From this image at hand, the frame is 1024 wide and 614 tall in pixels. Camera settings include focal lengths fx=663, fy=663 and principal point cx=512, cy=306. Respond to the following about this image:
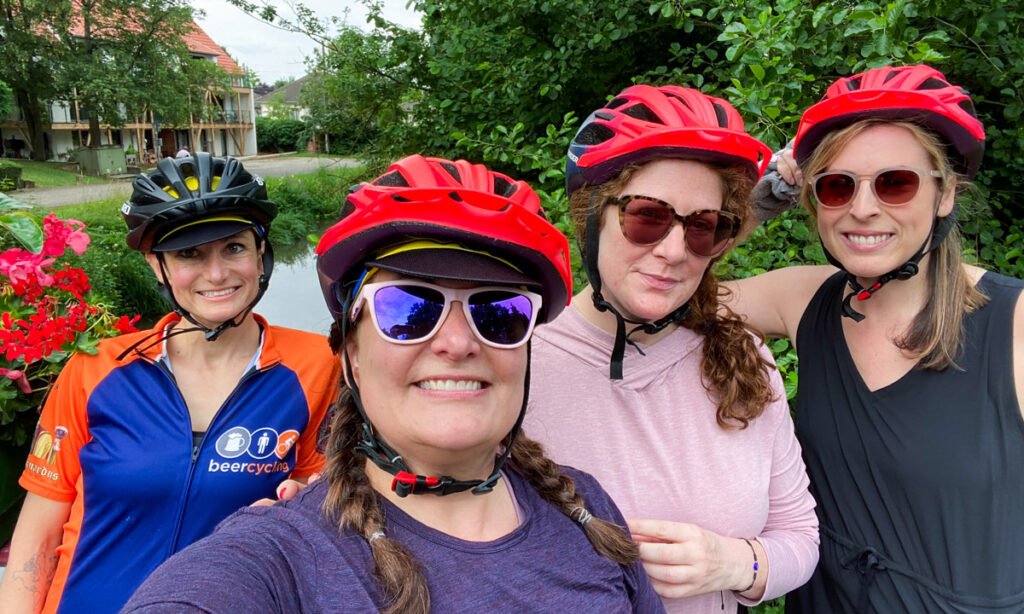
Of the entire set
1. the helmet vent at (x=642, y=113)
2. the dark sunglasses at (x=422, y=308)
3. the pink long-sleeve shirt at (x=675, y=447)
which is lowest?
the pink long-sleeve shirt at (x=675, y=447)

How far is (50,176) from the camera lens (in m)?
28.5

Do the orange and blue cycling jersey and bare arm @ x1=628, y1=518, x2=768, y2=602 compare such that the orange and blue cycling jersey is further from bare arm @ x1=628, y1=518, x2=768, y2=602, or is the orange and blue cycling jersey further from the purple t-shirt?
bare arm @ x1=628, y1=518, x2=768, y2=602

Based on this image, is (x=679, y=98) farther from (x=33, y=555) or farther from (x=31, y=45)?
(x=31, y=45)

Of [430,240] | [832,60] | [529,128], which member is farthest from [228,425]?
[529,128]

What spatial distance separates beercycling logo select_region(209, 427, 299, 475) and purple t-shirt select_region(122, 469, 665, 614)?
39.0 inches

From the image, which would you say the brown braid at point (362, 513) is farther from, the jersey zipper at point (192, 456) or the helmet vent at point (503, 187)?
the jersey zipper at point (192, 456)

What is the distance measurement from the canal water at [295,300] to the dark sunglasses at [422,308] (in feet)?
27.1

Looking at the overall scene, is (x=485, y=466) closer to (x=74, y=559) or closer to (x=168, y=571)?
(x=168, y=571)

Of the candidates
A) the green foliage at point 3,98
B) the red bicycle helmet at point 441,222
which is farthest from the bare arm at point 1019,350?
the green foliage at point 3,98

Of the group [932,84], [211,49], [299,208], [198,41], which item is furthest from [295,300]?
[211,49]

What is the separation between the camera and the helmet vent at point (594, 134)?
1873 millimetres

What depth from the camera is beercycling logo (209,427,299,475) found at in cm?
218

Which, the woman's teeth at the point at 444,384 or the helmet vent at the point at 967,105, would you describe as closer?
the woman's teeth at the point at 444,384

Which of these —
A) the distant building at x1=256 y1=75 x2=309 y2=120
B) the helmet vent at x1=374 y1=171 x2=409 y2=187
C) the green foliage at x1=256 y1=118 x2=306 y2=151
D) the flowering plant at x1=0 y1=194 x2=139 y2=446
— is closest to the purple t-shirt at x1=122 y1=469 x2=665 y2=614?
the helmet vent at x1=374 y1=171 x2=409 y2=187
